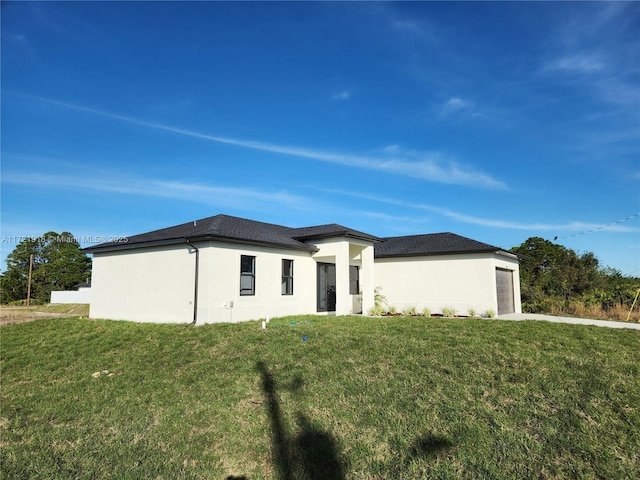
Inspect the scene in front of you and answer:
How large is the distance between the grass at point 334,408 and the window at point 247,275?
12.3 feet

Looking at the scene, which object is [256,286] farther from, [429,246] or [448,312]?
[429,246]

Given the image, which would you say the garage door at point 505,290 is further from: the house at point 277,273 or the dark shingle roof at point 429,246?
the dark shingle roof at point 429,246

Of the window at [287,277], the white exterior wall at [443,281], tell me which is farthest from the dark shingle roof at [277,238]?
the window at [287,277]

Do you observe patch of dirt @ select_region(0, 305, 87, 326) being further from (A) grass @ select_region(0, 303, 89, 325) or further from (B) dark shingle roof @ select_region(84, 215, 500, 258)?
(B) dark shingle roof @ select_region(84, 215, 500, 258)

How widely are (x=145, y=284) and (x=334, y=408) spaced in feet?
38.4

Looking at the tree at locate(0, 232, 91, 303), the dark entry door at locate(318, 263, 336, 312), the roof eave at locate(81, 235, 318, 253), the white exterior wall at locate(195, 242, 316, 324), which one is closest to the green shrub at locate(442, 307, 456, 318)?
the dark entry door at locate(318, 263, 336, 312)

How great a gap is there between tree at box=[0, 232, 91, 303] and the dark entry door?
35886 mm

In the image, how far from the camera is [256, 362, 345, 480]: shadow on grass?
4.71m

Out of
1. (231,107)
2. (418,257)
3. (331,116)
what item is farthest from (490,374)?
(231,107)

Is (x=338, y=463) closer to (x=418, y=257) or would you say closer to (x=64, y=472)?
(x=64, y=472)

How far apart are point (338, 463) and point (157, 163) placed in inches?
643

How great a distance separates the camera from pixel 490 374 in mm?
7094

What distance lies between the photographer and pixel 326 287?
18.2 m

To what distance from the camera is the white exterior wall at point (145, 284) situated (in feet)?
44.6
